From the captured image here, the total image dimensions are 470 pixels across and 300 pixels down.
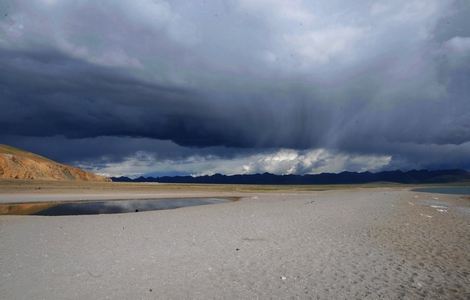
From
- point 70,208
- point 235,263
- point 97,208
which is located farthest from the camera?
point 97,208

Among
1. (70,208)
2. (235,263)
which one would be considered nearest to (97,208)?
(70,208)

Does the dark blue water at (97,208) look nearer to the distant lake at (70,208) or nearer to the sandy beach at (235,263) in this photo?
the distant lake at (70,208)

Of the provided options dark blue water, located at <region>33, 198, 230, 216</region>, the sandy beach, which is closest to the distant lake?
dark blue water, located at <region>33, 198, 230, 216</region>

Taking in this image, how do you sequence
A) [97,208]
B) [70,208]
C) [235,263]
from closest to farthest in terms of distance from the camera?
[235,263] < [70,208] < [97,208]

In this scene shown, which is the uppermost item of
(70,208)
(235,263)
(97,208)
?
(70,208)

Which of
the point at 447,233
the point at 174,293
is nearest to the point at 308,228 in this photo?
the point at 447,233

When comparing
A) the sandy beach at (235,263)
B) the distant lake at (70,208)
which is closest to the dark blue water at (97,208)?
the distant lake at (70,208)

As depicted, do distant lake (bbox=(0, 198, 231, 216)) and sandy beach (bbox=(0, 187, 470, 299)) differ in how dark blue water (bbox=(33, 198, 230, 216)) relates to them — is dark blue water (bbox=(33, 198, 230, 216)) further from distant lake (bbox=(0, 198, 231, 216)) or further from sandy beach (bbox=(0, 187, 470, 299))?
sandy beach (bbox=(0, 187, 470, 299))

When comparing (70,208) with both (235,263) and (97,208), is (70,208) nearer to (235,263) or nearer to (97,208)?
(97,208)

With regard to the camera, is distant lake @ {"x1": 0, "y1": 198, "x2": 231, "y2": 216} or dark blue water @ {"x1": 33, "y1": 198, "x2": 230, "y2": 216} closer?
distant lake @ {"x1": 0, "y1": 198, "x2": 231, "y2": 216}

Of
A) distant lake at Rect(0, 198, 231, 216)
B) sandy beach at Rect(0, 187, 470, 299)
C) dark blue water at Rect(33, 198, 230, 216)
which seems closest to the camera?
sandy beach at Rect(0, 187, 470, 299)

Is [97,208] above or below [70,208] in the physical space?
below

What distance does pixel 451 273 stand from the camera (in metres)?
12.5

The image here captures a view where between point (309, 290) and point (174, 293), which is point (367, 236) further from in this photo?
point (174, 293)
